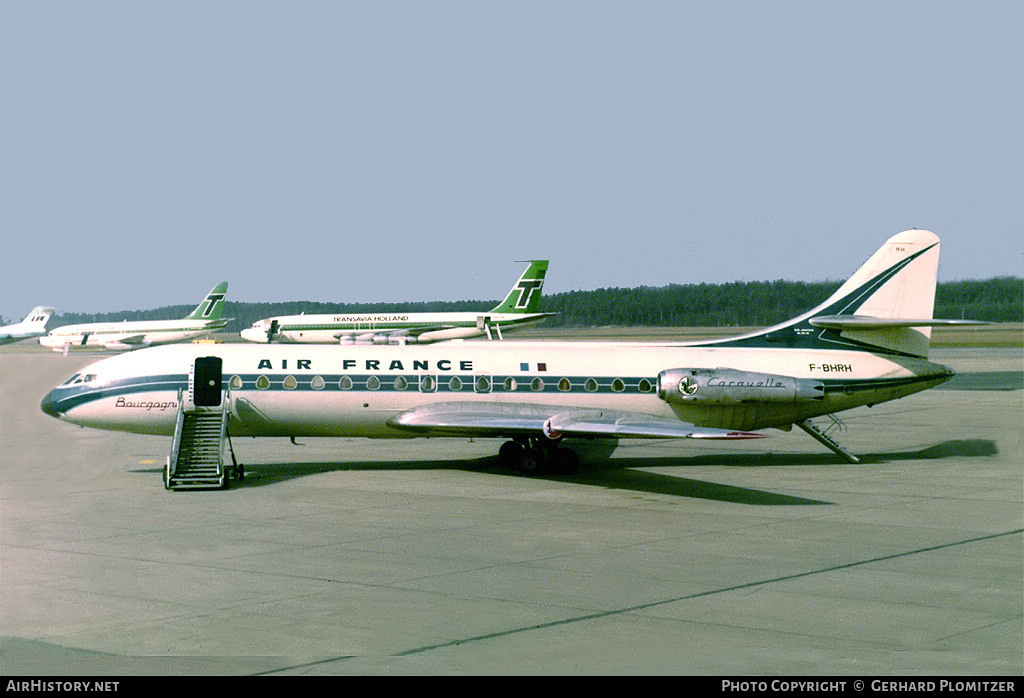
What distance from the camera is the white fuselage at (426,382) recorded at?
27781mm

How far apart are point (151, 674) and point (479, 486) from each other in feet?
46.9

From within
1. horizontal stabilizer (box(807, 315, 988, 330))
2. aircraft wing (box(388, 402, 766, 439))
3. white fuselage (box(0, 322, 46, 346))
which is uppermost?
horizontal stabilizer (box(807, 315, 988, 330))

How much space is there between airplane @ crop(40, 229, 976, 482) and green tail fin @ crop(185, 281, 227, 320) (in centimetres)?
8009

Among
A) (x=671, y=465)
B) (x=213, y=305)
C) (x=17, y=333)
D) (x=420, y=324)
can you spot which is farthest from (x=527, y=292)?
(x=671, y=465)

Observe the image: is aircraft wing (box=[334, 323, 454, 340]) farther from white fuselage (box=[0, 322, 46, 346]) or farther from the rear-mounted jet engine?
the rear-mounted jet engine

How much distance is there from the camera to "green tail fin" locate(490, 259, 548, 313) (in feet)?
307

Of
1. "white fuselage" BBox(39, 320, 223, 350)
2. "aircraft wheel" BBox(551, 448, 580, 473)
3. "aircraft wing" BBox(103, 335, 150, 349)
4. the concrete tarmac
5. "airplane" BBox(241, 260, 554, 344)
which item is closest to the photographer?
the concrete tarmac

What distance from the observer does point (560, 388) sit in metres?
28.4

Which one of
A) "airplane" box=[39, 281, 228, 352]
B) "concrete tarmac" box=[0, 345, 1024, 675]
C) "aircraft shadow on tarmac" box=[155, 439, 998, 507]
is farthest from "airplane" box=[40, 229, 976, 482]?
"airplane" box=[39, 281, 228, 352]

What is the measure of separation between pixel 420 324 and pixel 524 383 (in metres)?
69.2

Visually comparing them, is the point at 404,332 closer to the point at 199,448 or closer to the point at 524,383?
the point at 524,383

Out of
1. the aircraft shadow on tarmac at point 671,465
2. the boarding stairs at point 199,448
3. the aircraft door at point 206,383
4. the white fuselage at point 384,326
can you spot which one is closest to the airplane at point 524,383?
the aircraft door at point 206,383
